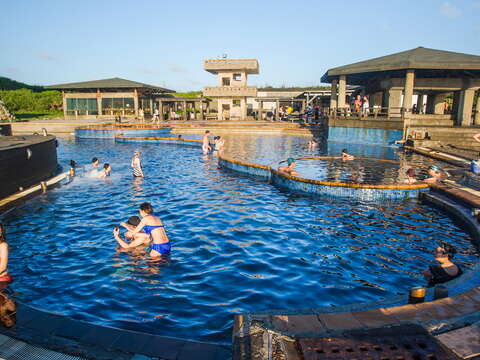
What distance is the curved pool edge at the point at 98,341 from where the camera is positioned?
4.13 metres

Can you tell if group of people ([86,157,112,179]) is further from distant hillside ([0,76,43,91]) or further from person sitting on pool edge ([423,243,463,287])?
distant hillside ([0,76,43,91])

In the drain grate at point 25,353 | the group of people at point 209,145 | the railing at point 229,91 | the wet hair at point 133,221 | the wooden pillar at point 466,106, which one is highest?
the railing at point 229,91

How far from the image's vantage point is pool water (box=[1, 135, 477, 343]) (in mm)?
5891

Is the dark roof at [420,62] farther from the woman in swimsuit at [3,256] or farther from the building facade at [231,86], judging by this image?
the woman in swimsuit at [3,256]

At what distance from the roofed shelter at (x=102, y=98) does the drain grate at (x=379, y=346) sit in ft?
144

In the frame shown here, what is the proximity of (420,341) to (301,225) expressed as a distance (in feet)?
19.8

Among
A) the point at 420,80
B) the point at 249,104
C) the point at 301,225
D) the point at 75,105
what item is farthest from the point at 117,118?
the point at 301,225

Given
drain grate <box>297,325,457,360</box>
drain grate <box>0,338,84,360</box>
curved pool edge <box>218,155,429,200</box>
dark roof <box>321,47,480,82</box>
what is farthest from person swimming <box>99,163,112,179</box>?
dark roof <box>321,47,480,82</box>

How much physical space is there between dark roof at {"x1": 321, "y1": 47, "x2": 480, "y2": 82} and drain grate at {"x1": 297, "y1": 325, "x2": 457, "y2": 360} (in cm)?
2322

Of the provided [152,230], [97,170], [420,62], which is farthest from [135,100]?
[152,230]

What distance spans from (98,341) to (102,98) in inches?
1786

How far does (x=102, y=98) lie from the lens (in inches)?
1769

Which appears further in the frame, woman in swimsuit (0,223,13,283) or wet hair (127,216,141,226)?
wet hair (127,216,141,226)

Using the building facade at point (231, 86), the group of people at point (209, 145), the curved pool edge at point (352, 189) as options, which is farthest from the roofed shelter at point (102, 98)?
the curved pool edge at point (352, 189)
